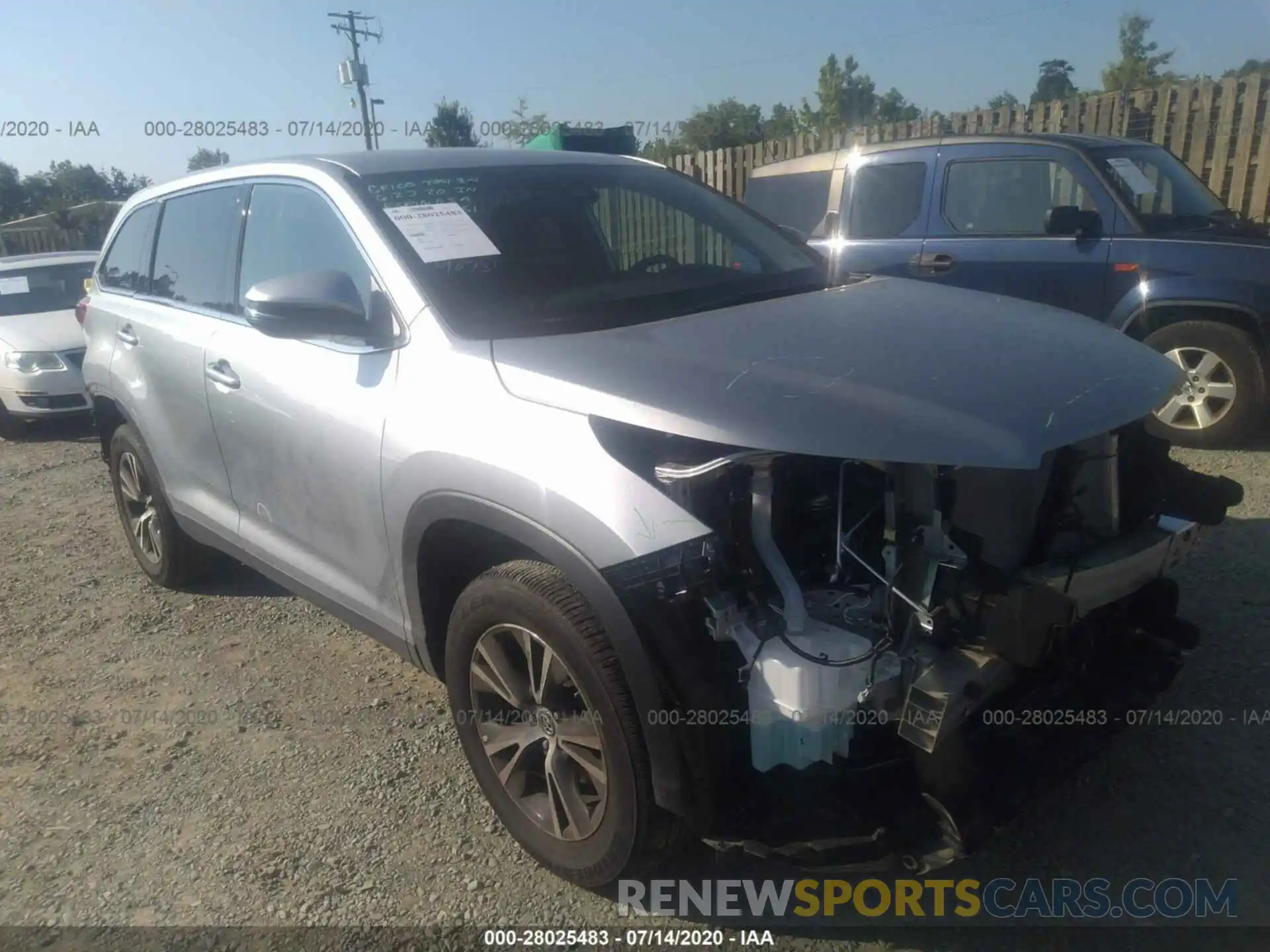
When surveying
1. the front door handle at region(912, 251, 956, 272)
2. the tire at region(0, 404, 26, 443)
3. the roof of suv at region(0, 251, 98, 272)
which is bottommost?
the tire at region(0, 404, 26, 443)

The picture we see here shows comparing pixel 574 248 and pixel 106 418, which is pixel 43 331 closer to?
pixel 106 418

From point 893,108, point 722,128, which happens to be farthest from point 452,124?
point 893,108

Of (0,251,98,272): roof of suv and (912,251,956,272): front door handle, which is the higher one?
(0,251,98,272): roof of suv

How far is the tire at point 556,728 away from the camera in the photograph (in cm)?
214

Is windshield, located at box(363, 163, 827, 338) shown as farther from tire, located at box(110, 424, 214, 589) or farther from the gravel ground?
tire, located at box(110, 424, 214, 589)

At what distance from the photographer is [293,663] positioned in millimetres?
3895

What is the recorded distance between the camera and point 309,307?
259 cm

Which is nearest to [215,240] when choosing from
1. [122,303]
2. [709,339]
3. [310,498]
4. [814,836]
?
[122,303]

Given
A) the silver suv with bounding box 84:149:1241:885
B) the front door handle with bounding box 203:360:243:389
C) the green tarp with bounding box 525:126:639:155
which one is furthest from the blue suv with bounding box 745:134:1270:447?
the front door handle with bounding box 203:360:243:389

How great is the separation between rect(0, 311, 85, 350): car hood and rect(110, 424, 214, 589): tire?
4.58 m

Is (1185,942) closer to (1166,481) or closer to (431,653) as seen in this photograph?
(1166,481)

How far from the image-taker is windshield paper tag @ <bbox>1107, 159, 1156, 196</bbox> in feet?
19.5

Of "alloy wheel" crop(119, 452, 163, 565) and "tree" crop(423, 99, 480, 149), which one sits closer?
"alloy wheel" crop(119, 452, 163, 565)

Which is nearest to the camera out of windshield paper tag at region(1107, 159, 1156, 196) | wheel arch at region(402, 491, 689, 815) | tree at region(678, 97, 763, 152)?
wheel arch at region(402, 491, 689, 815)
